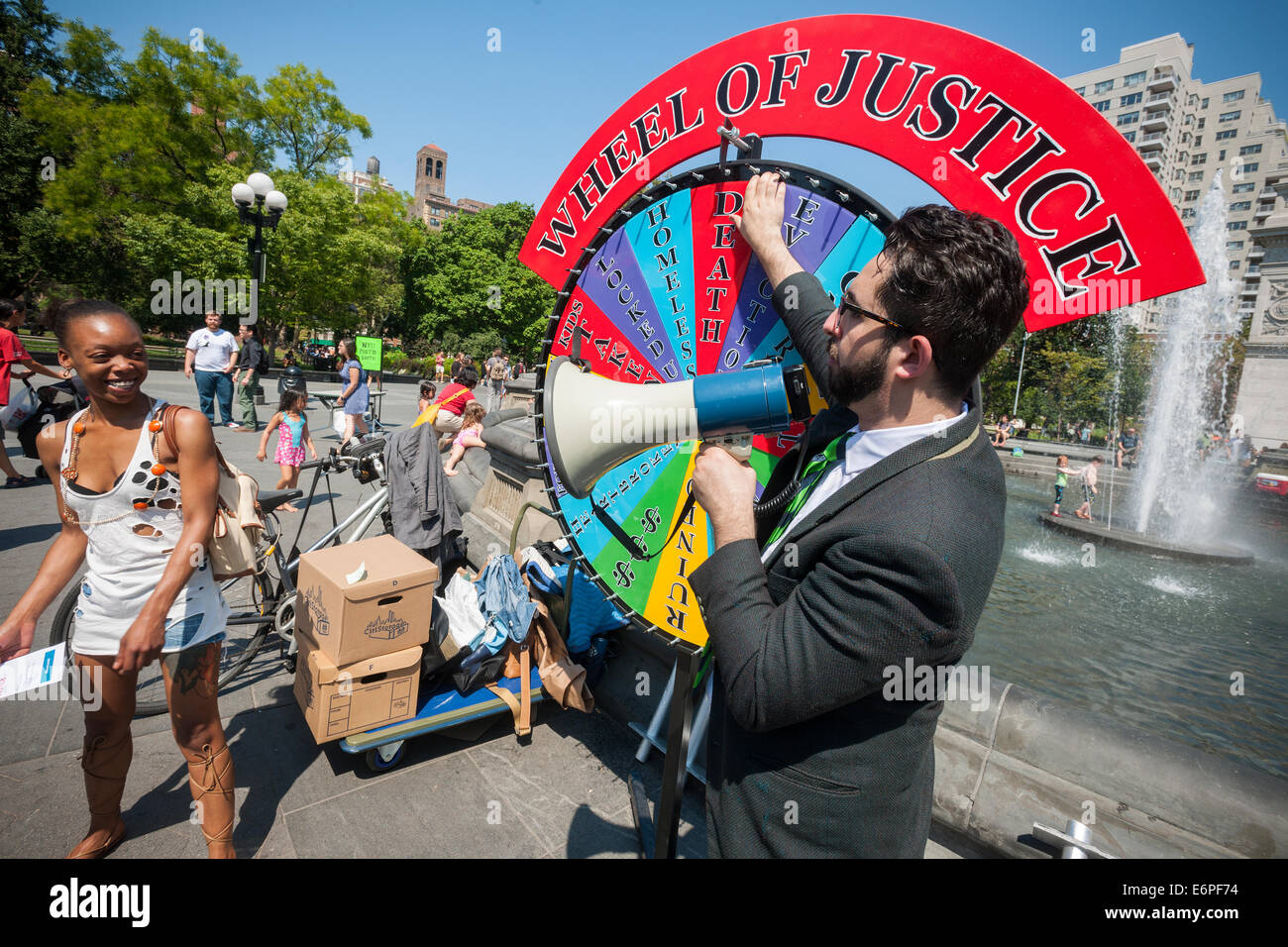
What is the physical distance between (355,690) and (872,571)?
271cm

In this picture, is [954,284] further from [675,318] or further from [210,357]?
[210,357]

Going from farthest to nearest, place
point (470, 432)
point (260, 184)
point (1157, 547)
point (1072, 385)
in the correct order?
point (1072, 385) < point (260, 184) < point (1157, 547) < point (470, 432)

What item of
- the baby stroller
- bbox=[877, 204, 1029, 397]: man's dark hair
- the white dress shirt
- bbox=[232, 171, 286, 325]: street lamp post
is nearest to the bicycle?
the white dress shirt

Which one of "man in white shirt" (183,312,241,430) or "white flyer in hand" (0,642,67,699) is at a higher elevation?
"man in white shirt" (183,312,241,430)

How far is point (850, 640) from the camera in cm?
109

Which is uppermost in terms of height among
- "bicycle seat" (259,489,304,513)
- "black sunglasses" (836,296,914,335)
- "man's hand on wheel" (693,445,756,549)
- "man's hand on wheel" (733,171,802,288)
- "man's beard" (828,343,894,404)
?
"man's hand on wheel" (733,171,802,288)

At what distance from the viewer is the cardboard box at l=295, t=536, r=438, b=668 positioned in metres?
2.88

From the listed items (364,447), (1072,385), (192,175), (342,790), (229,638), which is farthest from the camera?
(1072,385)

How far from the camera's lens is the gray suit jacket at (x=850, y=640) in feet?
3.56

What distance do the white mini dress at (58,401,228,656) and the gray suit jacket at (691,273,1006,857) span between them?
2135 millimetres

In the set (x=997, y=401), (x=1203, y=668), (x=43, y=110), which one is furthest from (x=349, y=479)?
(x=997, y=401)

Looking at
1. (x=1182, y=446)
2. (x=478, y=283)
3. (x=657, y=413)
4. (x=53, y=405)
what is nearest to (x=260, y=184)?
(x=53, y=405)

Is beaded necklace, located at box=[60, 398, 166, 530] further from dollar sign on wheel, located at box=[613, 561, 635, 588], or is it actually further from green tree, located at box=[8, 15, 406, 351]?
green tree, located at box=[8, 15, 406, 351]
